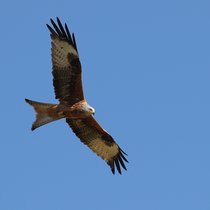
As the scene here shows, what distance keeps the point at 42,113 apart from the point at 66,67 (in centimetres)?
106

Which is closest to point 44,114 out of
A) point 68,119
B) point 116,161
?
point 68,119

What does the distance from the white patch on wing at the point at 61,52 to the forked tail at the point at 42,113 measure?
900 millimetres

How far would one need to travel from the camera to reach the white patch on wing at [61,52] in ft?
46.2

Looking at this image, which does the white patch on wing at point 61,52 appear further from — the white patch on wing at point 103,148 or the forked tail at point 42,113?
the white patch on wing at point 103,148

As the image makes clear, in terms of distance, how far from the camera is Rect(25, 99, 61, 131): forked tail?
13.8 m

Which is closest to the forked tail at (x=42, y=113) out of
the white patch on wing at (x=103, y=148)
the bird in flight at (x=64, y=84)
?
the bird in flight at (x=64, y=84)

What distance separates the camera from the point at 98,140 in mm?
15398

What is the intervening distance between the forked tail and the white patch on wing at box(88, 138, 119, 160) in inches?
70.0

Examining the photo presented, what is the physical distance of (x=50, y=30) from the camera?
45.8ft

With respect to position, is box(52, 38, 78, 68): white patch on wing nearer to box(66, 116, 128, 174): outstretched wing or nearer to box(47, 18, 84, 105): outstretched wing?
box(47, 18, 84, 105): outstretched wing

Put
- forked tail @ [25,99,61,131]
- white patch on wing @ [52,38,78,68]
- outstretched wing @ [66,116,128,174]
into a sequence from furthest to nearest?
outstretched wing @ [66,116,128,174] < white patch on wing @ [52,38,78,68] < forked tail @ [25,99,61,131]

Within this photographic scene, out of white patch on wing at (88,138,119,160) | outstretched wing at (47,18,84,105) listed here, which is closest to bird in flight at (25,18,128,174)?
outstretched wing at (47,18,84,105)

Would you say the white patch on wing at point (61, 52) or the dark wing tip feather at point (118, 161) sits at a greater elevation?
the white patch on wing at point (61, 52)

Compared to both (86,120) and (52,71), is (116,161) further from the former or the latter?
(52,71)
